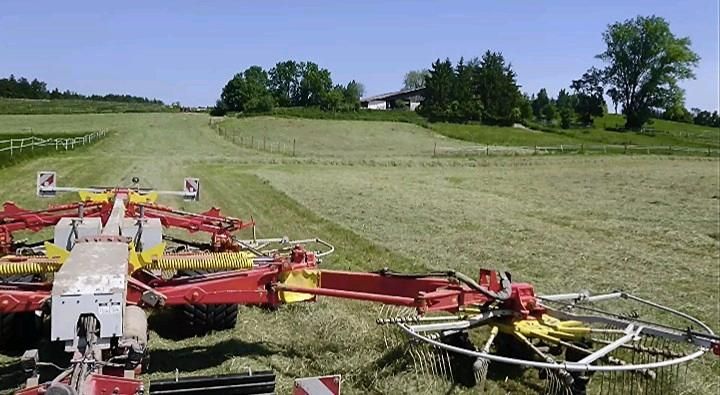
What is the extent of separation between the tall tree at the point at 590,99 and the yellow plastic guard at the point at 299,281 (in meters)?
87.5

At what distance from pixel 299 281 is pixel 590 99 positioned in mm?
90465

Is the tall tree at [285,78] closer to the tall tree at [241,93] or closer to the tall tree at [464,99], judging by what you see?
the tall tree at [241,93]

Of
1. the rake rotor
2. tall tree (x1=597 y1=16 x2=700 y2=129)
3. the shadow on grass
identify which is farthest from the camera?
tall tree (x1=597 y1=16 x2=700 y2=129)

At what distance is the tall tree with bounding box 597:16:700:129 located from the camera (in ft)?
271

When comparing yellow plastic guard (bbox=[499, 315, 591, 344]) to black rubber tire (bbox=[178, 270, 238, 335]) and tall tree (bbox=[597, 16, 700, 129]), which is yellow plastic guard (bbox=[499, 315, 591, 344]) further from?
tall tree (bbox=[597, 16, 700, 129])

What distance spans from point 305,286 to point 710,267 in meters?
7.83

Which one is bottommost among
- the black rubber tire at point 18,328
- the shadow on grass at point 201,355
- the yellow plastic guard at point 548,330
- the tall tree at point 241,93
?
the shadow on grass at point 201,355

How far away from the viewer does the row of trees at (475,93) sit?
273ft

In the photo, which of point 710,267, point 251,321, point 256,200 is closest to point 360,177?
point 256,200

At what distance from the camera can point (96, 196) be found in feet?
28.8

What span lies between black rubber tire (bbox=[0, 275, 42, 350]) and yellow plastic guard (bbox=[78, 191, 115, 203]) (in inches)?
114

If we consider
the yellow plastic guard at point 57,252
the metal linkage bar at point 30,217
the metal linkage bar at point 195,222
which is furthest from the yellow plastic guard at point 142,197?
the yellow plastic guard at point 57,252

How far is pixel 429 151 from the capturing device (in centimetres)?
4950

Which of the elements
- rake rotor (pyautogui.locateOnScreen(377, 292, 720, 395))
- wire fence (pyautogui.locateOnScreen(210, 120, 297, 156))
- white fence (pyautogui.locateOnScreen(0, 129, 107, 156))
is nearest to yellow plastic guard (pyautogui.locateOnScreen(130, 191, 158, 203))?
rake rotor (pyautogui.locateOnScreen(377, 292, 720, 395))
